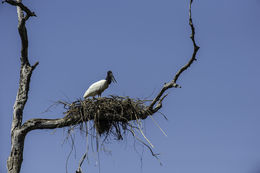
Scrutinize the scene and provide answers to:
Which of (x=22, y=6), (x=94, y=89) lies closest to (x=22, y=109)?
(x=22, y=6)

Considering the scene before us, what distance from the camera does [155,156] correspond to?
621cm

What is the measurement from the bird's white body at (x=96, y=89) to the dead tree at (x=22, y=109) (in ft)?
6.84

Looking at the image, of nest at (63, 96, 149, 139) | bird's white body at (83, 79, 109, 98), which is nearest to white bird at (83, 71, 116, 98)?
bird's white body at (83, 79, 109, 98)

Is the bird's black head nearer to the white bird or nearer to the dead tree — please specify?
the white bird

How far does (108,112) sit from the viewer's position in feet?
21.9

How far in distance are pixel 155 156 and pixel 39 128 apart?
1781mm

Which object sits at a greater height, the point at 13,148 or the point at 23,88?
the point at 23,88

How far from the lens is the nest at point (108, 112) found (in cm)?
657

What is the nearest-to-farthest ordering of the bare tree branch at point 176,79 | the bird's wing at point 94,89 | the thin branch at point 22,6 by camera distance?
the bare tree branch at point 176,79
the thin branch at point 22,6
the bird's wing at point 94,89

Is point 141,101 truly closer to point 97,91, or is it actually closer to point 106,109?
point 106,109

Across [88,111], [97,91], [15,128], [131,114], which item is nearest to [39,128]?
[15,128]

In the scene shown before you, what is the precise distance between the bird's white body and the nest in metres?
1.92

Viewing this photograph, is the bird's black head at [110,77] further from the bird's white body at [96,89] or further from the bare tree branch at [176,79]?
the bare tree branch at [176,79]

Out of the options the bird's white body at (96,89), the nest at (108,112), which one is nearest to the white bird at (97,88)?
the bird's white body at (96,89)
